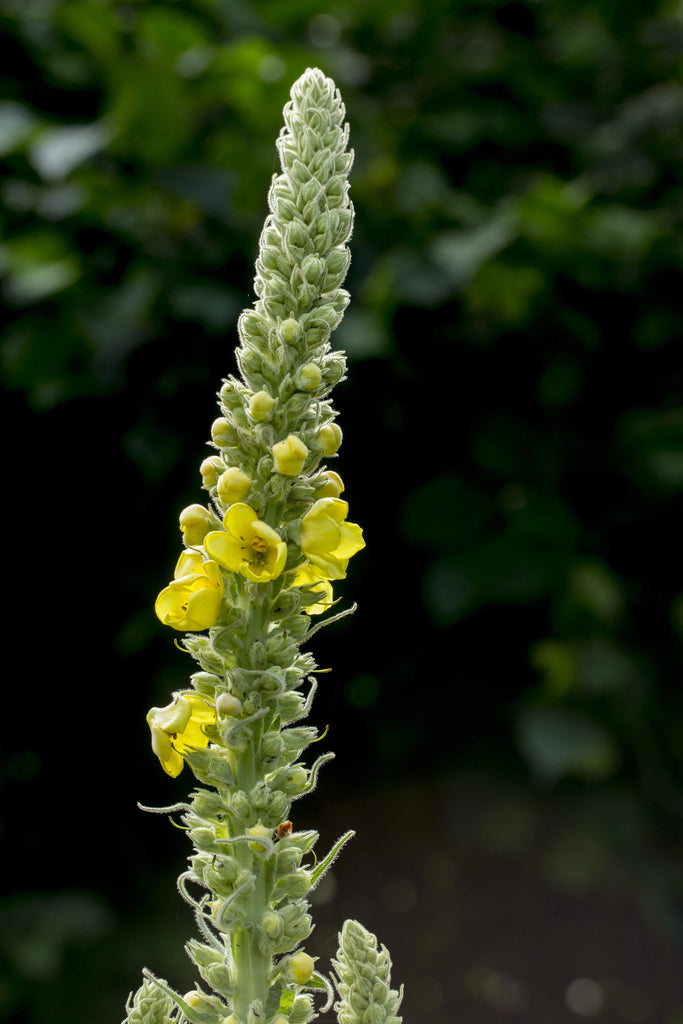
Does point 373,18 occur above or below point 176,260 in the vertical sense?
above

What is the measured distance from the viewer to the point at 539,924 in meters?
2.91

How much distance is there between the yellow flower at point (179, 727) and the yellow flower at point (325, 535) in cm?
12

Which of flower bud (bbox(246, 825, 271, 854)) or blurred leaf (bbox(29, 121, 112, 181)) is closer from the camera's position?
flower bud (bbox(246, 825, 271, 854))

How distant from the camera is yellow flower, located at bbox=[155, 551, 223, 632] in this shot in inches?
25.4

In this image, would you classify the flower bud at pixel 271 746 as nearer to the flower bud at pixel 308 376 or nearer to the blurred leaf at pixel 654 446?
the flower bud at pixel 308 376

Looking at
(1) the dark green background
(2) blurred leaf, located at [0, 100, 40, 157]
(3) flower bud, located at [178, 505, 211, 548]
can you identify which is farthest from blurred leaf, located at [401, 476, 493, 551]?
(3) flower bud, located at [178, 505, 211, 548]

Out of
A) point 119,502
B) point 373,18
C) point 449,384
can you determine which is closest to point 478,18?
point 373,18

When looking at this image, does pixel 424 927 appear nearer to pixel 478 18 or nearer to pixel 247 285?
pixel 247 285

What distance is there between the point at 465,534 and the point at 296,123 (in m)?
1.98

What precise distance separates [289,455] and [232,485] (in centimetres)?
4

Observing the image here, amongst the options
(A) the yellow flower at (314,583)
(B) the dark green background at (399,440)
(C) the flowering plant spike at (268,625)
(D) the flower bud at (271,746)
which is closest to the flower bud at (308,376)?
(C) the flowering plant spike at (268,625)

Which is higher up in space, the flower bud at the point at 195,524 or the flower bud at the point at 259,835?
the flower bud at the point at 195,524

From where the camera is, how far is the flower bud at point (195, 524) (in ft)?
2.40

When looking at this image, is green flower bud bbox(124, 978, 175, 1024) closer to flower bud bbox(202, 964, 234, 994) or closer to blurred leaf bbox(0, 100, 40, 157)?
flower bud bbox(202, 964, 234, 994)
